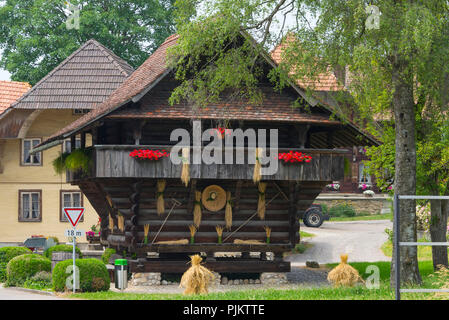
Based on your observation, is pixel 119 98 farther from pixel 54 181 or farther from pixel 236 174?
pixel 54 181

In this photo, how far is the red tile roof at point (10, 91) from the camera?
42.3 metres

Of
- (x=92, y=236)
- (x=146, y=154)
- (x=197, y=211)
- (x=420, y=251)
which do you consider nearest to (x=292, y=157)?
(x=197, y=211)

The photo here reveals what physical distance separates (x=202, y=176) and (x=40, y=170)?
17.7 m

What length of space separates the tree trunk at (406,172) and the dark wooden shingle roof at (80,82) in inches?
718

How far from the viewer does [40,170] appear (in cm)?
4075

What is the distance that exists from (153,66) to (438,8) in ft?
35.2

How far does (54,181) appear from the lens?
4069cm

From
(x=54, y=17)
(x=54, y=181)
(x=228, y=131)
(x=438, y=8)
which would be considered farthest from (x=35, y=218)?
(x=438, y=8)

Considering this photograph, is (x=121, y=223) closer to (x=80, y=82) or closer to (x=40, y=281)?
(x=40, y=281)

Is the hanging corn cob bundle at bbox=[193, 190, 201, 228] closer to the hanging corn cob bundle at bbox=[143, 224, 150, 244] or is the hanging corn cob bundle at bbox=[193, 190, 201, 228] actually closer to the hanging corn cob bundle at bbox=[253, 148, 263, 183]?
the hanging corn cob bundle at bbox=[143, 224, 150, 244]

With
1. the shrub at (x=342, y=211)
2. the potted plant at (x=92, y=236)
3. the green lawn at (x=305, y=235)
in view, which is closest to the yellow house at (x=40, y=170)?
the potted plant at (x=92, y=236)

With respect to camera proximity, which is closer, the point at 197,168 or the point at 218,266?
the point at 197,168

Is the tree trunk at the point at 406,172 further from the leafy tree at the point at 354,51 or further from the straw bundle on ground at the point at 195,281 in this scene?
the straw bundle on ground at the point at 195,281

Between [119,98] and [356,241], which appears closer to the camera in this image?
[119,98]
